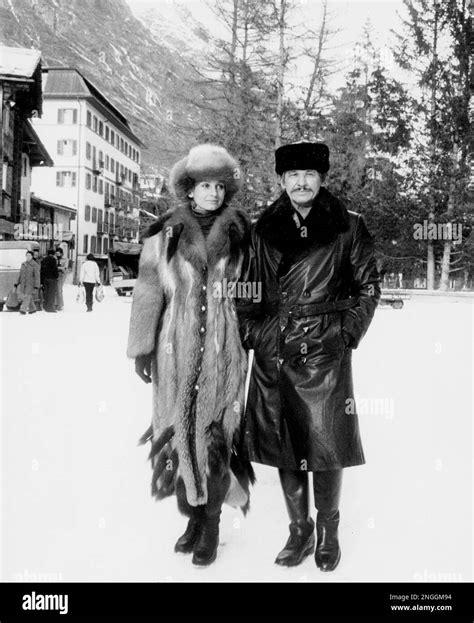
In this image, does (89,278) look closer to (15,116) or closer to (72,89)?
(15,116)

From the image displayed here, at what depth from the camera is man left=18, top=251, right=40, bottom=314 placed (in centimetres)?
1208

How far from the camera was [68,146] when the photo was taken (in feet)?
110

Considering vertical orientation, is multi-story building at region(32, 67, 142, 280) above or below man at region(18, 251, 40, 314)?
above

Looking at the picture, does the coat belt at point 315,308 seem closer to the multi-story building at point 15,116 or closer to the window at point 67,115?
the multi-story building at point 15,116

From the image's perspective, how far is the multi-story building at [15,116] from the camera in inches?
611

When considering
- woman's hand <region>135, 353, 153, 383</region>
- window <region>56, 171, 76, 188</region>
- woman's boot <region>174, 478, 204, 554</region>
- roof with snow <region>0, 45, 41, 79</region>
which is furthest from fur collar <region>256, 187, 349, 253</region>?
window <region>56, 171, 76, 188</region>

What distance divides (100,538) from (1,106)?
49.4 feet

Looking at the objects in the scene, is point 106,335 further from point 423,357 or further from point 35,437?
point 35,437

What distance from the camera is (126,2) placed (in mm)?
5738

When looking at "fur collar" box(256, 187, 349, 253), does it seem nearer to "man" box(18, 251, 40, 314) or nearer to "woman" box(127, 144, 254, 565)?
"woman" box(127, 144, 254, 565)

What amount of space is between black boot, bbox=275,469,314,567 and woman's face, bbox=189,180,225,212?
1.15 meters

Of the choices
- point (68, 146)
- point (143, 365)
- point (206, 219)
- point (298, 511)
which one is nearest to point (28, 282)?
point (143, 365)

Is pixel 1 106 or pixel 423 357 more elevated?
pixel 1 106
